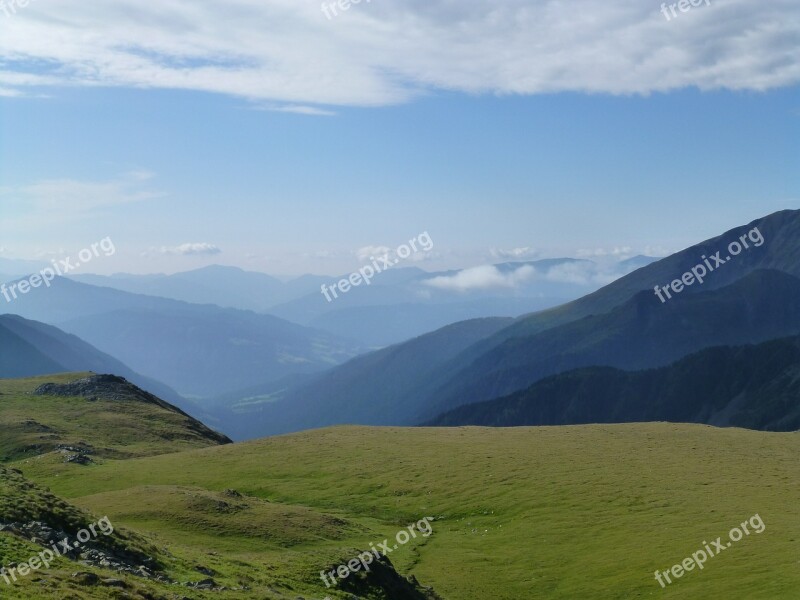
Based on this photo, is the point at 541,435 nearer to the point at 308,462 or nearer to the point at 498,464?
the point at 498,464

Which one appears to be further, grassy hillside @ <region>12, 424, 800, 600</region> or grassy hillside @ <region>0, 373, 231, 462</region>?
grassy hillside @ <region>0, 373, 231, 462</region>

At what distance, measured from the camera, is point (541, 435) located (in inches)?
4040

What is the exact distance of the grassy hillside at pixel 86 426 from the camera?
97.0 m

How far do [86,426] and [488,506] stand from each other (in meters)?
76.2

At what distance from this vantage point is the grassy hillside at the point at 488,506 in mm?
46281

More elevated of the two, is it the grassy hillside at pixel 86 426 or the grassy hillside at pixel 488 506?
the grassy hillside at pixel 86 426

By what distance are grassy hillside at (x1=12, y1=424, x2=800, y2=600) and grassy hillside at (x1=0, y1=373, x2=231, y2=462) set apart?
36.0ft

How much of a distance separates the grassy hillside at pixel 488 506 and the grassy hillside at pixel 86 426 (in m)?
11.0

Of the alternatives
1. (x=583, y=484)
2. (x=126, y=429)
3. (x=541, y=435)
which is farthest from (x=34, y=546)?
(x=126, y=429)

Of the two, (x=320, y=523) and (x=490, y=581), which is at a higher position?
(x=320, y=523)

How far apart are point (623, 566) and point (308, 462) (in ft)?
154

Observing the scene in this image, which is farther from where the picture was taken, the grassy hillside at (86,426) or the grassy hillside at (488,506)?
the grassy hillside at (86,426)

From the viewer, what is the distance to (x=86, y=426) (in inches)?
4535

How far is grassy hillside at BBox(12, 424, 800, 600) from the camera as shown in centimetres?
4628
